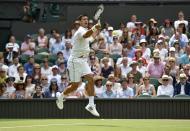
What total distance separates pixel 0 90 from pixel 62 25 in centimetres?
579

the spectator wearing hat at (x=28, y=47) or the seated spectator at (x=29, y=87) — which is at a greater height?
the spectator wearing hat at (x=28, y=47)

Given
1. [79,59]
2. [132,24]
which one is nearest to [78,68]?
[79,59]

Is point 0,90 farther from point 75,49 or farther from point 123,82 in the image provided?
point 75,49

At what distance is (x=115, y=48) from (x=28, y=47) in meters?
2.81

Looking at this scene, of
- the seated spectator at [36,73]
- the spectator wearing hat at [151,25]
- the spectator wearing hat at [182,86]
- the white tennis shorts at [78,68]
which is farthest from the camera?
the spectator wearing hat at [151,25]

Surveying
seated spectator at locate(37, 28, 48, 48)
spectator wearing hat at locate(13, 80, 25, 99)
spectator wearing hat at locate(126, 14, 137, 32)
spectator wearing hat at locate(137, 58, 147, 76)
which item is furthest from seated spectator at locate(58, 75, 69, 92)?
spectator wearing hat at locate(126, 14, 137, 32)

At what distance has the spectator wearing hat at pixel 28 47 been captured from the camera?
20.9 m

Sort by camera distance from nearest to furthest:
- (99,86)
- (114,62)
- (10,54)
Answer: (99,86) → (114,62) → (10,54)

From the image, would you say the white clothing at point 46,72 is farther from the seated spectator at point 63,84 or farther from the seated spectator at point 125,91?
the seated spectator at point 125,91


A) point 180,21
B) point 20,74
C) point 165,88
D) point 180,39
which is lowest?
point 165,88

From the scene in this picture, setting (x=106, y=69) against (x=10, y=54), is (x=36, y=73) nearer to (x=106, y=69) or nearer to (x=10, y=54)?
(x=106, y=69)

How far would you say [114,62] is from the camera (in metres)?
19.6

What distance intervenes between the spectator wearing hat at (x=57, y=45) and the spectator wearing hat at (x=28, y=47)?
58 cm
